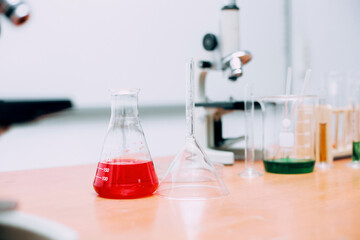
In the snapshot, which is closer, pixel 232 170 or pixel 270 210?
pixel 270 210

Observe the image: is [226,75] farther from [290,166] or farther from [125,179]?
[125,179]

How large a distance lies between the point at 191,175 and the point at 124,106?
195mm

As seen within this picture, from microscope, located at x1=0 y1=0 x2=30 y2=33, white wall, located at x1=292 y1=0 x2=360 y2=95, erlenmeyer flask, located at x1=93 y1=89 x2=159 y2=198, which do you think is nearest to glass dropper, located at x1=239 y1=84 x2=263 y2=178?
erlenmeyer flask, located at x1=93 y1=89 x2=159 y2=198

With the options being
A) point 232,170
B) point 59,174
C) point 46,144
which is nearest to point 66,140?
point 46,144

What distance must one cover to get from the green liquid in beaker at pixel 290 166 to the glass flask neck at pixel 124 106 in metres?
0.43

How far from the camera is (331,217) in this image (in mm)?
593

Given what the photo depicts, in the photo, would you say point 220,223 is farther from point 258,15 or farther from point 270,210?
point 258,15

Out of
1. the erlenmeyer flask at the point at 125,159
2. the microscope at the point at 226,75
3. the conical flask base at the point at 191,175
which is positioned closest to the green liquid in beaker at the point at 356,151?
the microscope at the point at 226,75

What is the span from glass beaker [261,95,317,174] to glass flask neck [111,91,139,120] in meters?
0.43

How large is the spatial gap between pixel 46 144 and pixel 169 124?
501 mm

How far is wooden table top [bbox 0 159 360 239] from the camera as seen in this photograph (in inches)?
20.7

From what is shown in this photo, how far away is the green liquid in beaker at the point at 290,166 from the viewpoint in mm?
993

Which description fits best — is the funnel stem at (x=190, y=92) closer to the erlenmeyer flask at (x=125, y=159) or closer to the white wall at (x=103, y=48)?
the erlenmeyer flask at (x=125, y=159)

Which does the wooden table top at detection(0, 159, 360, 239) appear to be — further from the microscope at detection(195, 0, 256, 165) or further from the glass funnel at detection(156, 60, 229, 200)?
the microscope at detection(195, 0, 256, 165)
